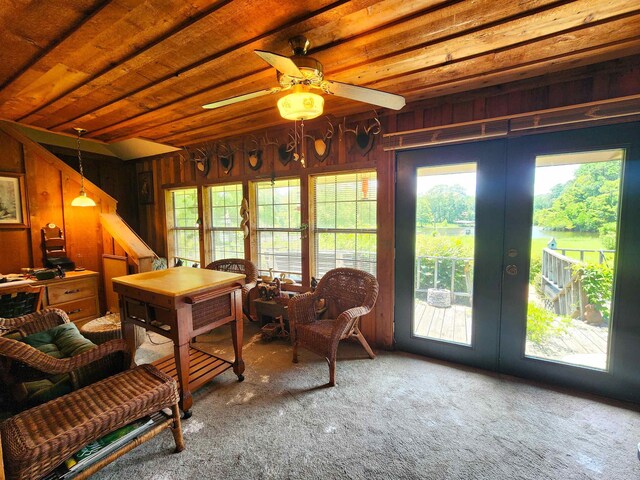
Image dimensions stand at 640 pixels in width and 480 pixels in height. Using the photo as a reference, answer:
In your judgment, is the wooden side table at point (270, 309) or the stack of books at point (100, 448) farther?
the wooden side table at point (270, 309)

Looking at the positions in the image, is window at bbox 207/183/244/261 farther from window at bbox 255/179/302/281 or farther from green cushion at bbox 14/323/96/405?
green cushion at bbox 14/323/96/405

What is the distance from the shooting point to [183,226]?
444 cm

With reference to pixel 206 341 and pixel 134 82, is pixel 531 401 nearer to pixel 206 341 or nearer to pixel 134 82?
pixel 206 341

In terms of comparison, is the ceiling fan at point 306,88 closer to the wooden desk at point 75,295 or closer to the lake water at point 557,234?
the lake water at point 557,234

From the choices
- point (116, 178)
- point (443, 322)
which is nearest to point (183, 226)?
point (116, 178)

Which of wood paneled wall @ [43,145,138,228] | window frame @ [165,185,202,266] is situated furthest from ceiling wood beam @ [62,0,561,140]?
wood paneled wall @ [43,145,138,228]

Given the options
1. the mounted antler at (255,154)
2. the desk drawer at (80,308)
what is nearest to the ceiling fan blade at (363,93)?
the mounted antler at (255,154)

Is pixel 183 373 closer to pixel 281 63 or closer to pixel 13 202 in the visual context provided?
pixel 281 63

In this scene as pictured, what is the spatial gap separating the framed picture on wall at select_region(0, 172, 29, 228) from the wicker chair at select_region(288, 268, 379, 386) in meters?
3.51

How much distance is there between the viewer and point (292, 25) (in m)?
1.47

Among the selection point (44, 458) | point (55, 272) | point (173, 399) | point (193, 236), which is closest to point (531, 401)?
point (173, 399)

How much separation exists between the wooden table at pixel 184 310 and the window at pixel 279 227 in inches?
→ 53.1

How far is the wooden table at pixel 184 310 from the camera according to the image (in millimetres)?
1784

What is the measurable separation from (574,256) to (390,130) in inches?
75.0
